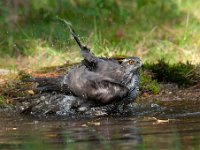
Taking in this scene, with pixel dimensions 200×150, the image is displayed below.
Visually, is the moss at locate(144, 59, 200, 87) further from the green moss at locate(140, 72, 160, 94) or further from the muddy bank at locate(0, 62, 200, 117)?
the green moss at locate(140, 72, 160, 94)

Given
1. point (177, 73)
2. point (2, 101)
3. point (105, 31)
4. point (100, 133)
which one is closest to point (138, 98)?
point (177, 73)

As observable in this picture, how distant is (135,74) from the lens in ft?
26.3

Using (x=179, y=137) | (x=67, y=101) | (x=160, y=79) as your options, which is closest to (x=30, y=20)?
(x=160, y=79)

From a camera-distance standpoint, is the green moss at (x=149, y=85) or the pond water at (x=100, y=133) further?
the green moss at (x=149, y=85)

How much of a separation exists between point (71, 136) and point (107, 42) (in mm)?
6373

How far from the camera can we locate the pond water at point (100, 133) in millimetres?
5824

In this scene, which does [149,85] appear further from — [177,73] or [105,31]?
[105,31]

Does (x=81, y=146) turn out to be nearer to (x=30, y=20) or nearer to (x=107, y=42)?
(x=107, y=42)

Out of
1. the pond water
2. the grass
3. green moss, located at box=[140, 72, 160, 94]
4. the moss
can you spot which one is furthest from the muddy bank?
the grass

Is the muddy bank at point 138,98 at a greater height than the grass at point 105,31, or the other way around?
the grass at point 105,31

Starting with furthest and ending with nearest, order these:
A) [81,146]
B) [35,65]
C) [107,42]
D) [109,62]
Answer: [107,42], [35,65], [109,62], [81,146]

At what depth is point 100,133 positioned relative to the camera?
6605mm

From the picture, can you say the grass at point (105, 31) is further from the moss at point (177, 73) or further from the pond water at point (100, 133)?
the pond water at point (100, 133)

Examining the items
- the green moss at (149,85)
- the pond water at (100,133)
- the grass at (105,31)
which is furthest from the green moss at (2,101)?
the grass at (105,31)
